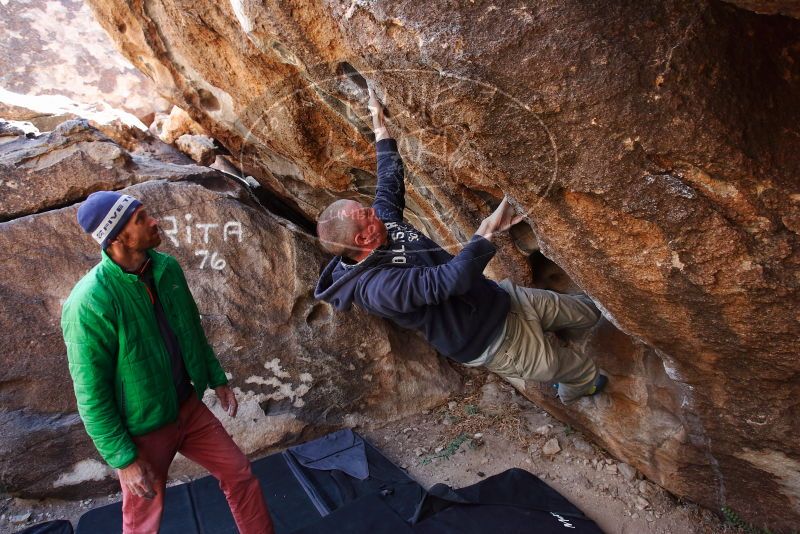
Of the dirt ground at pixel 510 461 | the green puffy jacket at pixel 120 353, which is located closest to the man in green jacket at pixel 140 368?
the green puffy jacket at pixel 120 353

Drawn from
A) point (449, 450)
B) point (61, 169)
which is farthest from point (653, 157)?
point (61, 169)

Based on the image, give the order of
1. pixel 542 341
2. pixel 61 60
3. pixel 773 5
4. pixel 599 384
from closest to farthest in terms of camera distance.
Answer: pixel 773 5, pixel 542 341, pixel 599 384, pixel 61 60

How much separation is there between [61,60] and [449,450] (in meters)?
16.1

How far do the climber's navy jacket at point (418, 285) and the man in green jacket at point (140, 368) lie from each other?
2.45 feet

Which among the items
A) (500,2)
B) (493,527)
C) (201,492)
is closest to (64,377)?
(201,492)

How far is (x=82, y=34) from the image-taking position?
1564 cm

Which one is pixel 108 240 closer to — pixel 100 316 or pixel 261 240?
pixel 100 316

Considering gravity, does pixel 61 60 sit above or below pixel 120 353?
above

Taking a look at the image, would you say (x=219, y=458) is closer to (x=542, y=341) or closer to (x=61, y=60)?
(x=542, y=341)

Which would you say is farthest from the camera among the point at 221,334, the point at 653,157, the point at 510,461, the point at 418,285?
the point at 221,334

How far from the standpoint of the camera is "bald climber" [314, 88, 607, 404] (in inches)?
94.7

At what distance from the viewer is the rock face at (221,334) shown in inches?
144

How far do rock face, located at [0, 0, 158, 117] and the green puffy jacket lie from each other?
12734mm

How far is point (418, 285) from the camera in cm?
238
